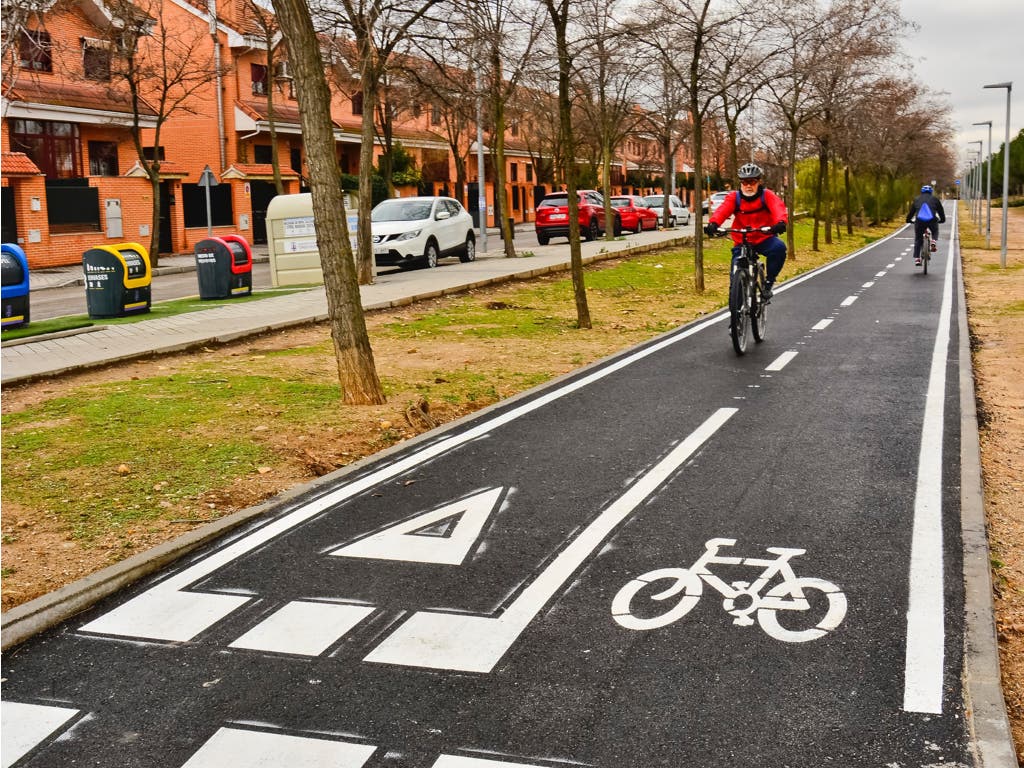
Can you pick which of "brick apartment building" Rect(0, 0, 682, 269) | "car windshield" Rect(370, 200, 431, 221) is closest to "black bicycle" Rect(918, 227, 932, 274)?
"brick apartment building" Rect(0, 0, 682, 269)

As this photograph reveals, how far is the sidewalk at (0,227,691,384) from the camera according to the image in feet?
40.9

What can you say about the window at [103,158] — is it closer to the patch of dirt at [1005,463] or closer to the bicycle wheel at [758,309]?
the patch of dirt at [1005,463]

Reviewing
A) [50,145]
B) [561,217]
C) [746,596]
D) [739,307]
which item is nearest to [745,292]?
[739,307]

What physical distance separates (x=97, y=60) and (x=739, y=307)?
27.8 meters

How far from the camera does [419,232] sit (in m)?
26.4

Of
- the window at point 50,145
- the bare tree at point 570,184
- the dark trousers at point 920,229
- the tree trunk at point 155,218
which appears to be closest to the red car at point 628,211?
the dark trousers at point 920,229

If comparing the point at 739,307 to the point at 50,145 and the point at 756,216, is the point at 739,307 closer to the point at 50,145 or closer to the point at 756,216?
the point at 756,216

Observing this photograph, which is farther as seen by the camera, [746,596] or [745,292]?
[745,292]

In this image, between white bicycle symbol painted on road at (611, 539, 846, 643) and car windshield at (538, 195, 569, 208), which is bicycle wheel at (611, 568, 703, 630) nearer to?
white bicycle symbol painted on road at (611, 539, 846, 643)

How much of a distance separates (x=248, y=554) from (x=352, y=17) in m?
15.6

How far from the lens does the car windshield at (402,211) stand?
2700 centimetres

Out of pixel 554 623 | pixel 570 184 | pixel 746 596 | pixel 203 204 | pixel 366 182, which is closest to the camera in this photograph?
pixel 554 623

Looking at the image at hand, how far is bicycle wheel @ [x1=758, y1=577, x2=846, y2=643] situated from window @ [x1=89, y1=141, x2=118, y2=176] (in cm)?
3769

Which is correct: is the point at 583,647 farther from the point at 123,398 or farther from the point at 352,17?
the point at 352,17
